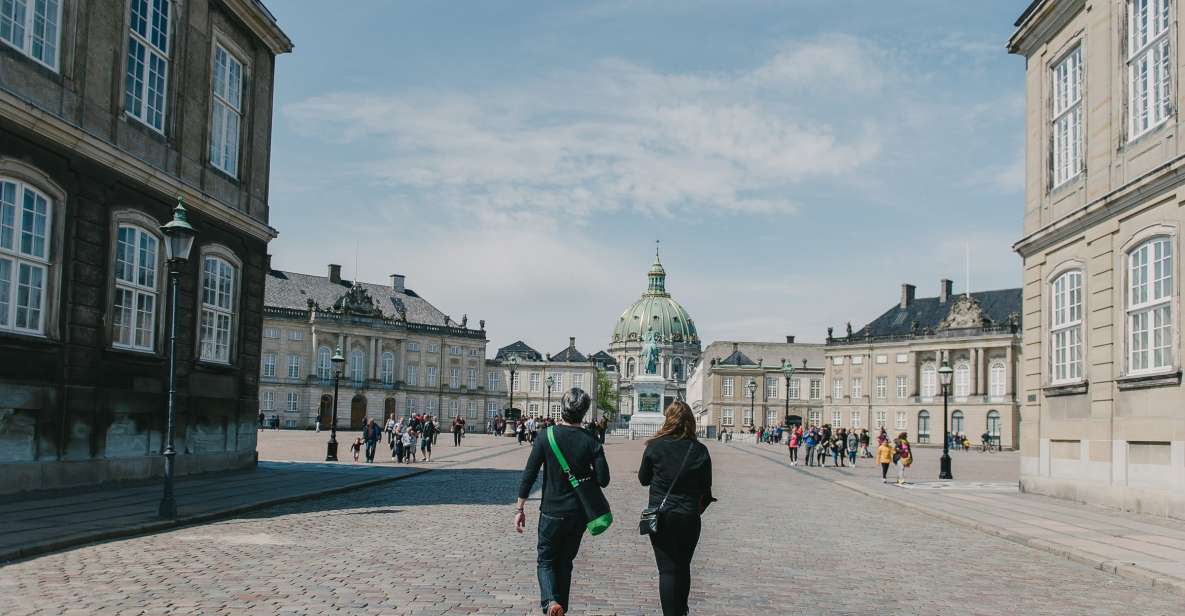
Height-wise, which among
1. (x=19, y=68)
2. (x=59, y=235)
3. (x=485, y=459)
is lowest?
(x=485, y=459)

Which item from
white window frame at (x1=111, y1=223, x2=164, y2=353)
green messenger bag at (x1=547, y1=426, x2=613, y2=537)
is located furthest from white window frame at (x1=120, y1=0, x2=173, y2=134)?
green messenger bag at (x1=547, y1=426, x2=613, y2=537)

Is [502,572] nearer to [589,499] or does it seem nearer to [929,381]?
[589,499]

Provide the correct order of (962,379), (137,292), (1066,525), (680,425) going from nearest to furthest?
(680,425) → (1066,525) → (137,292) → (962,379)

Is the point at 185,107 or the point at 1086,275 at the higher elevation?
the point at 185,107

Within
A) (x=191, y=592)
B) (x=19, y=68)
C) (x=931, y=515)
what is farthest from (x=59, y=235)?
(x=931, y=515)

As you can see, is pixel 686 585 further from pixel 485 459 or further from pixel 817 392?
pixel 817 392

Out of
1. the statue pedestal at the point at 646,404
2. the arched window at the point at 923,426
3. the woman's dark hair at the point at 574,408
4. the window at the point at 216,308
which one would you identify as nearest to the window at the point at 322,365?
the statue pedestal at the point at 646,404

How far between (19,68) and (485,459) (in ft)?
85.5

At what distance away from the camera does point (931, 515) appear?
20.8 m

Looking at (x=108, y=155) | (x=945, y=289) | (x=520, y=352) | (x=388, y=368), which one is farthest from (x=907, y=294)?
(x=108, y=155)

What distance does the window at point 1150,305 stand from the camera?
20.0 metres

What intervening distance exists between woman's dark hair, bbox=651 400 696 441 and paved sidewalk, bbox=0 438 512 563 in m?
7.71

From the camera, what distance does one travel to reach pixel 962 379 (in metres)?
101

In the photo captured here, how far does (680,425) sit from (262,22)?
24.5 meters
